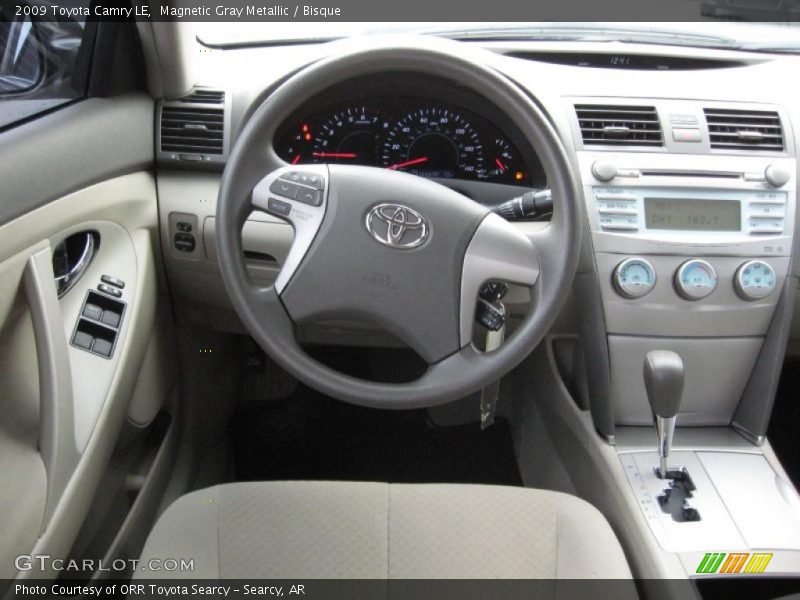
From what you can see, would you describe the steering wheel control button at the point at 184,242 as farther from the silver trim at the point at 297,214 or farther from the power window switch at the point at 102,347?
the silver trim at the point at 297,214

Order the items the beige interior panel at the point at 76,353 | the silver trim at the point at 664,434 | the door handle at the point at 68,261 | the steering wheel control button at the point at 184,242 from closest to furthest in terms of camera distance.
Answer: the beige interior panel at the point at 76,353 → the door handle at the point at 68,261 → the silver trim at the point at 664,434 → the steering wheel control button at the point at 184,242

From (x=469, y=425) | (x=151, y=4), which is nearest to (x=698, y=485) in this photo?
(x=469, y=425)

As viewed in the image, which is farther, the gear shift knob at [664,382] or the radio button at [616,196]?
the radio button at [616,196]

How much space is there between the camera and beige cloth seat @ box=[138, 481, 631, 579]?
1.21m

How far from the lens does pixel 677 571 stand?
131 centimetres

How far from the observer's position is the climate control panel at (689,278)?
59.9 inches

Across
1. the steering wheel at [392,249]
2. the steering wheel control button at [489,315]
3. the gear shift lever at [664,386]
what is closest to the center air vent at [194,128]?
the steering wheel at [392,249]

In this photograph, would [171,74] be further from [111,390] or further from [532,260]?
[532,260]

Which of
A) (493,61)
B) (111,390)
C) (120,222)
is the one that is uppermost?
(493,61)

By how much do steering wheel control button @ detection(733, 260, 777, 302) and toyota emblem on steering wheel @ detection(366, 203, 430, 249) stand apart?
2.33ft

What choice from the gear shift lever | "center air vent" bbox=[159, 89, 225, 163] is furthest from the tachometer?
the gear shift lever

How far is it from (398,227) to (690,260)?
65 cm

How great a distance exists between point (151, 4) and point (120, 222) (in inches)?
16.5

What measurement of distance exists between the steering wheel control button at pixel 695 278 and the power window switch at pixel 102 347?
108 centimetres
